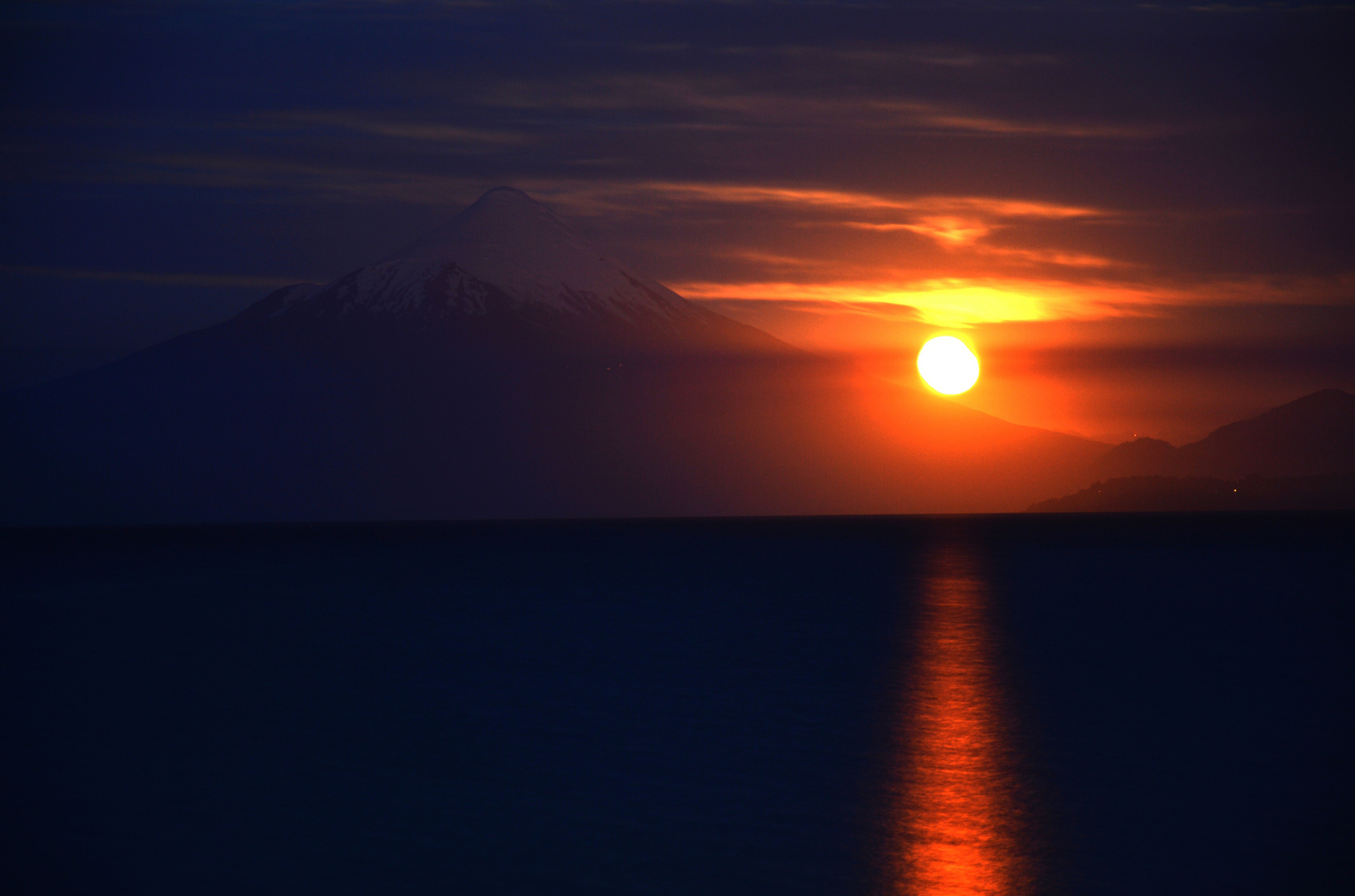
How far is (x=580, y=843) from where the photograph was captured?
17.0 meters

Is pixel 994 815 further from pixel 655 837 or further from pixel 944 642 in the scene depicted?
pixel 944 642

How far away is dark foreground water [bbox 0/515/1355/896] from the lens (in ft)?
52.2

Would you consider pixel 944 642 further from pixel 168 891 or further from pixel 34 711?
pixel 168 891

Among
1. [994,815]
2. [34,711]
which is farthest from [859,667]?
[34,711]

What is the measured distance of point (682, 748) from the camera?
2380 centimetres

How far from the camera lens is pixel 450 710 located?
1104 inches

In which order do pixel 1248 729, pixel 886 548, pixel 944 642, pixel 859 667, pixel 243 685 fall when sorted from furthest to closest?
pixel 886 548 < pixel 944 642 < pixel 859 667 < pixel 243 685 < pixel 1248 729

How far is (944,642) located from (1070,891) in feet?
93.6

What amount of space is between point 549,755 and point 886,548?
109 metres

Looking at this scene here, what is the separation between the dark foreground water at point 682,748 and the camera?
15898mm

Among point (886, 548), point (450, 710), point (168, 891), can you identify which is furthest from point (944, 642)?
point (886, 548)

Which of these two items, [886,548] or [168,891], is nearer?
[168,891]

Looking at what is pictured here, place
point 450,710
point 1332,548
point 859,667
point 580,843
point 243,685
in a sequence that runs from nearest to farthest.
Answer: point 580,843 → point 450,710 → point 243,685 → point 859,667 → point 1332,548

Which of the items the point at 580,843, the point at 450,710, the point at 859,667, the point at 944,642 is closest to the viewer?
the point at 580,843
